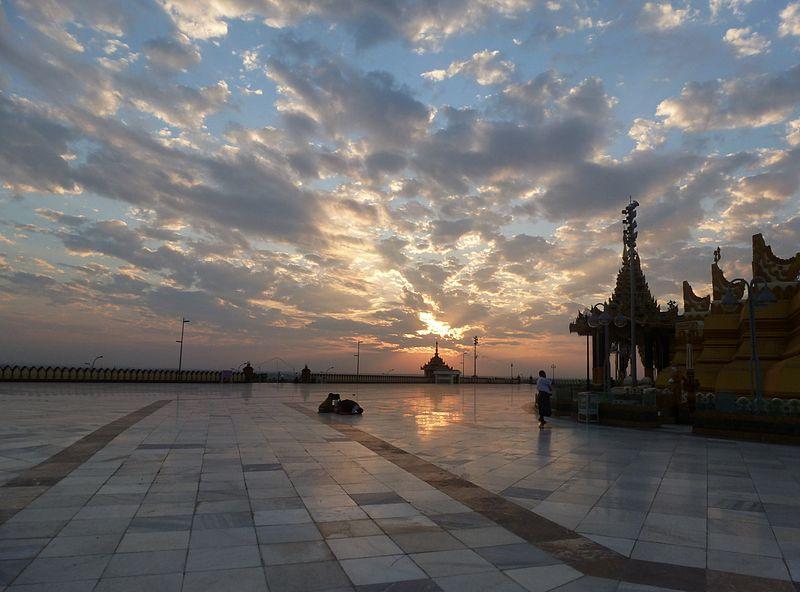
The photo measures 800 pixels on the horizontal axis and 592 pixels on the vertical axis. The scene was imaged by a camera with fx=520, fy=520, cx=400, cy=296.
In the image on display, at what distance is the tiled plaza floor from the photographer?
4.75 m

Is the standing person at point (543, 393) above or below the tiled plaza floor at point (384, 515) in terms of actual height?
above

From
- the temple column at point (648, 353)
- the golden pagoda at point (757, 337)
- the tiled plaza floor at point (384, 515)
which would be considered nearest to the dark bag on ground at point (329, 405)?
the tiled plaza floor at point (384, 515)

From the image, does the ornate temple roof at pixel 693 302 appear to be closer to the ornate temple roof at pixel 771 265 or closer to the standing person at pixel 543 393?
the ornate temple roof at pixel 771 265

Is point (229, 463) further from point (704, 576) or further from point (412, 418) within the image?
point (412, 418)

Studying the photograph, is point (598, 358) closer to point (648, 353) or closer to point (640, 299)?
point (648, 353)

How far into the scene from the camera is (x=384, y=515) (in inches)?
261

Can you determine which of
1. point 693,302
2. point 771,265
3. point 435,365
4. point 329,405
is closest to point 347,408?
point 329,405

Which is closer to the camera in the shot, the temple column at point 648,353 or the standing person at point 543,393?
the standing person at point 543,393

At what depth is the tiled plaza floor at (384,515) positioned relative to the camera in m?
4.75

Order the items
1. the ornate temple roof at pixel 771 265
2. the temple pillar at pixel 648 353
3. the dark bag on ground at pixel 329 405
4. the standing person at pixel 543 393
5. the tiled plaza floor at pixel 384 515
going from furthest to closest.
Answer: the temple pillar at pixel 648 353 → the ornate temple roof at pixel 771 265 → the dark bag on ground at pixel 329 405 → the standing person at pixel 543 393 → the tiled plaza floor at pixel 384 515

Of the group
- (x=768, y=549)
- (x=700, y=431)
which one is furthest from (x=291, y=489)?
(x=700, y=431)

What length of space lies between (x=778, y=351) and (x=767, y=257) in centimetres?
489

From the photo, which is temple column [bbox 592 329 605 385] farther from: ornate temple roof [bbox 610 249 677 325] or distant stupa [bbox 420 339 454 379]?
distant stupa [bbox 420 339 454 379]

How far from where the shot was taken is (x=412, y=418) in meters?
19.8
